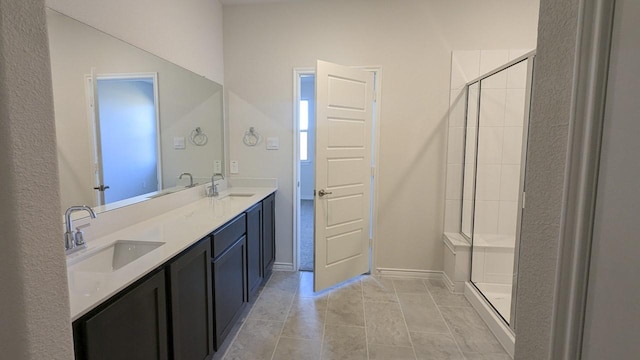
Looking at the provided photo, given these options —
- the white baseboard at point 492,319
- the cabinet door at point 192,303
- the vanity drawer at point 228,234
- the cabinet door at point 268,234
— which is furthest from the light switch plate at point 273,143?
the white baseboard at point 492,319

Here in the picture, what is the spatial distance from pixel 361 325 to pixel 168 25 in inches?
106

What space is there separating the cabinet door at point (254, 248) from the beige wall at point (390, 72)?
2.06 feet

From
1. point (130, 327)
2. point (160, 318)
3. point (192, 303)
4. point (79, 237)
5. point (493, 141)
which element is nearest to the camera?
point (130, 327)

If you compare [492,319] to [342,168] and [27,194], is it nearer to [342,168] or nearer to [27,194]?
[342,168]

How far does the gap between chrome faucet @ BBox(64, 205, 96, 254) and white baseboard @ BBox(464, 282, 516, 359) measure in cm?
245

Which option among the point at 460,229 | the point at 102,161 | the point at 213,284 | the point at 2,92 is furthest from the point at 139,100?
the point at 460,229

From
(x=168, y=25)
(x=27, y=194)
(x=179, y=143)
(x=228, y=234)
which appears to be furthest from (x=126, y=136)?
(x=27, y=194)

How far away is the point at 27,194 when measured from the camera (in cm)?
60

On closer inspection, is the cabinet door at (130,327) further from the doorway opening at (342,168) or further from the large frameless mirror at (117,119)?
the doorway opening at (342,168)

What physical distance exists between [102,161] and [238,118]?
171cm

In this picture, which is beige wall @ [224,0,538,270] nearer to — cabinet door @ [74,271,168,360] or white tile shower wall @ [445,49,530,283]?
white tile shower wall @ [445,49,530,283]

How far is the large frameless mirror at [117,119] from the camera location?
1527 millimetres

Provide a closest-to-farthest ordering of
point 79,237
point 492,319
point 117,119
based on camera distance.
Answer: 1. point 79,237
2. point 117,119
3. point 492,319

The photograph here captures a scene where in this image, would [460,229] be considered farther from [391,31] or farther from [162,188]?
[162,188]
